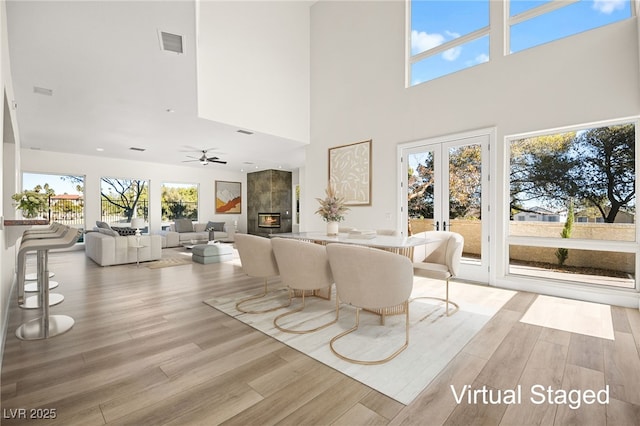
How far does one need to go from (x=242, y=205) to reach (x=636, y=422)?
11.6 meters

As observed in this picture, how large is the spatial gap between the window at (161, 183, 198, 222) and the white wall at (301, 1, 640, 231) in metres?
5.58

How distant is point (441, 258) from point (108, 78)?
500cm

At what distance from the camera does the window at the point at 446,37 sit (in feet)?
14.6

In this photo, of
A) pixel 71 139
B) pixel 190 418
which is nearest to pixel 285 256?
pixel 190 418

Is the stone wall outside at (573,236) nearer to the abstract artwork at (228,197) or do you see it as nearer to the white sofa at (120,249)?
the white sofa at (120,249)

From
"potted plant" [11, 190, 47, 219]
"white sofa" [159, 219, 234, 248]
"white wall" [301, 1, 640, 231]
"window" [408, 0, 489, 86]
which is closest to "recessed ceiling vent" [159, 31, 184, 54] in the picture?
"potted plant" [11, 190, 47, 219]

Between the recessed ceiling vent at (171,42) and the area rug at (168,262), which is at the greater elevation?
the recessed ceiling vent at (171,42)

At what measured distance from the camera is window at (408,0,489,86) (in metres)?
4.44

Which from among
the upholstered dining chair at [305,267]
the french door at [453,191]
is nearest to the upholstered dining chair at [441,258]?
the upholstered dining chair at [305,267]

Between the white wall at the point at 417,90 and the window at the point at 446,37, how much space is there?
0.61 feet

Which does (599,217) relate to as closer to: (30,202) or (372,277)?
(372,277)

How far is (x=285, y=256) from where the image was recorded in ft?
8.86

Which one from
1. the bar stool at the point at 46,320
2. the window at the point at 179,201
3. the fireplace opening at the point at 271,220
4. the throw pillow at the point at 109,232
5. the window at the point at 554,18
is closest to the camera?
the bar stool at the point at 46,320

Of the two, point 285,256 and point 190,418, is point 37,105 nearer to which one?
point 285,256
